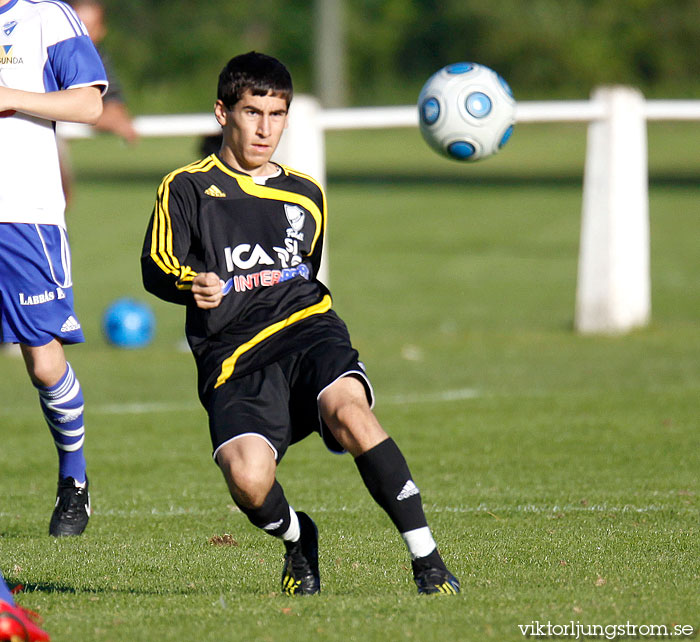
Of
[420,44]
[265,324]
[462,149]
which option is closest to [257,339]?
[265,324]

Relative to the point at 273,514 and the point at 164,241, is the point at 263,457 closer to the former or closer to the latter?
the point at 273,514

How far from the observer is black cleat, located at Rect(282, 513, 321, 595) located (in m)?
4.27

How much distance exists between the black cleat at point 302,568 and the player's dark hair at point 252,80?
5.04 feet

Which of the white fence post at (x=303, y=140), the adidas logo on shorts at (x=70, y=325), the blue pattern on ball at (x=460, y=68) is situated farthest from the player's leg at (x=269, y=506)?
the white fence post at (x=303, y=140)

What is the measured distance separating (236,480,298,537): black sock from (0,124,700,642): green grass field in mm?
227

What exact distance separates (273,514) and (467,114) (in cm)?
275

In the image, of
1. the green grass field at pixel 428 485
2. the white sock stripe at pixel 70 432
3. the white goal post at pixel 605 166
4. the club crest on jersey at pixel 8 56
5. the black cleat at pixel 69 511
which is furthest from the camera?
the white goal post at pixel 605 166

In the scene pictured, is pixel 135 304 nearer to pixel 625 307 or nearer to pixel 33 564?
pixel 625 307

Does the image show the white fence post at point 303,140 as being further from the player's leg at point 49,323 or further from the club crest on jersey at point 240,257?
the club crest on jersey at point 240,257

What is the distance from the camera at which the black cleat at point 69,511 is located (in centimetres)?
534

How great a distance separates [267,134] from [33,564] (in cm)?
185

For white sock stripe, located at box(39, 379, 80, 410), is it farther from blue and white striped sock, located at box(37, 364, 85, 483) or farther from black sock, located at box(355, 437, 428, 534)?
black sock, located at box(355, 437, 428, 534)

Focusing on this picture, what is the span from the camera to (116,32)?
52531 millimetres

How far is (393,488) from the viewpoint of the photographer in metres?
4.10
